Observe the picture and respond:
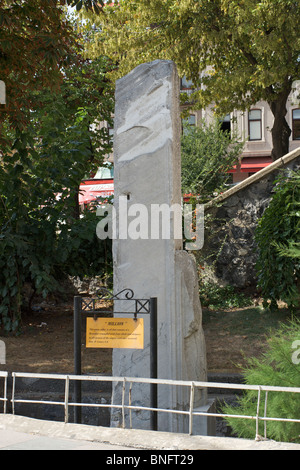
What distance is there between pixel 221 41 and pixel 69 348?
9425 mm

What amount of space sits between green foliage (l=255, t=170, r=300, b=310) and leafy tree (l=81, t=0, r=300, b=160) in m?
→ 5.69

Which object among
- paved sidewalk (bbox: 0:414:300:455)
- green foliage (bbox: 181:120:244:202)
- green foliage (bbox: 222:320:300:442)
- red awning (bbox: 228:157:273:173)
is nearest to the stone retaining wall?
green foliage (bbox: 181:120:244:202)

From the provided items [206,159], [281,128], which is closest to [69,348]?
[206,159]

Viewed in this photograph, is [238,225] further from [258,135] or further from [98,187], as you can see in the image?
[258,135]

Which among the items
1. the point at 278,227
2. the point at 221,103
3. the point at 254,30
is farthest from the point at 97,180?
the point at 278,227

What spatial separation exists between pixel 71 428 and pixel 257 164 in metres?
26.3

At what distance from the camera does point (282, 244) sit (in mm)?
8164

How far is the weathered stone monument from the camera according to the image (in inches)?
199

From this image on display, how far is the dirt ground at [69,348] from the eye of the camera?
709 cm

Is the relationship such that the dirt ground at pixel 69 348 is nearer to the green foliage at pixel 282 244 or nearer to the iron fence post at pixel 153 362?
the green foliage at pixel 282 244

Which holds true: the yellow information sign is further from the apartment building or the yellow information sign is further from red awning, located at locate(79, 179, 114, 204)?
the apartment building

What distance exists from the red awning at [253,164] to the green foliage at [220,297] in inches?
742

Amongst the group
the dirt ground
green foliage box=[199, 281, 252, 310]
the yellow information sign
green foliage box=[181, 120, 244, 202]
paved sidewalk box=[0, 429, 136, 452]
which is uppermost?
green foliage box=[181, 120, 244, 202]

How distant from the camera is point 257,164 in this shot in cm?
2900
